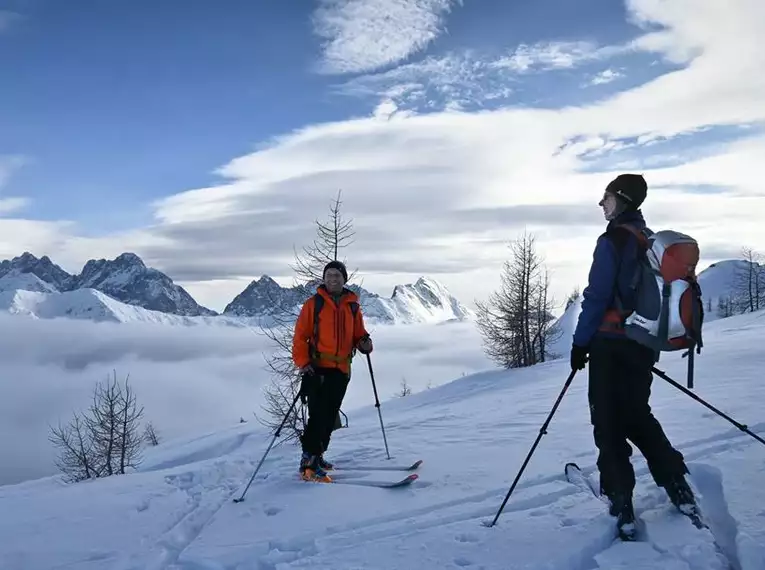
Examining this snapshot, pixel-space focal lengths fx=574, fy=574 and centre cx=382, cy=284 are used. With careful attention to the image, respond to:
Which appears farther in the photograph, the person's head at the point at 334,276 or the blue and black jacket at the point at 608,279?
the person's head at the point at 334,276

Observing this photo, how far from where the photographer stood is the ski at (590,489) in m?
4.23

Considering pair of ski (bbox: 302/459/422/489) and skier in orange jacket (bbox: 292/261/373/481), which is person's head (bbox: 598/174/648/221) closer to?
skier in orange jacket (bbox: 292/261/373/481)

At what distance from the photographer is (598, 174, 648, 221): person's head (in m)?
4.39

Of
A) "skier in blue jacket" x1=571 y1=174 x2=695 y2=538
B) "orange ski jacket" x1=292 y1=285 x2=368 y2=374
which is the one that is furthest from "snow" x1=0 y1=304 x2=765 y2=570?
"orange ski jacket" x1=292 y1=285 x2=368 y2=374

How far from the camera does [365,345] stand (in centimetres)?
725

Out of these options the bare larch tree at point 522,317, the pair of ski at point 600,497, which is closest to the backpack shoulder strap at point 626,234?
the pair of ski at point 600,497

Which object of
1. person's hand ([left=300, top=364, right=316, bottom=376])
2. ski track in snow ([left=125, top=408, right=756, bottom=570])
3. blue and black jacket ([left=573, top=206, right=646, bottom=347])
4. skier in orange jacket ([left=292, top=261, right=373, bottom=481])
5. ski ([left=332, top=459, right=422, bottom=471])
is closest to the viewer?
ski track in snow ([left=125, top=408, right=756, bottom=570])

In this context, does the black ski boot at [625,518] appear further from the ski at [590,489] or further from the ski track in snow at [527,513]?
the ski track in snow at [527,513]

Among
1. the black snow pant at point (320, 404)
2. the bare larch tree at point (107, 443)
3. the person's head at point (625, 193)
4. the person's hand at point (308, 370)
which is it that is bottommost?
the bare larch tree at point (107, 443)

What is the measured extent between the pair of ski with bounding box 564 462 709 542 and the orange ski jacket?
9.29ft

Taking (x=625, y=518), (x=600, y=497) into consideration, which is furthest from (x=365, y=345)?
(x=625, y=518)

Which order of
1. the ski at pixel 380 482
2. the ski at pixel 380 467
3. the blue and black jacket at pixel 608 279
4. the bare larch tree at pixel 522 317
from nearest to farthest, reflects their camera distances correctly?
the blue and black jacket at pixel 608 279 → the ski at pixel 380 482 → the ski at pixel 380 467 → the bare larch tree at pixel 522 317

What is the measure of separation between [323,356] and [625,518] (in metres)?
3.77

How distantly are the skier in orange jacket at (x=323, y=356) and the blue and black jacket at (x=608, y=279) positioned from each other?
3.36m
